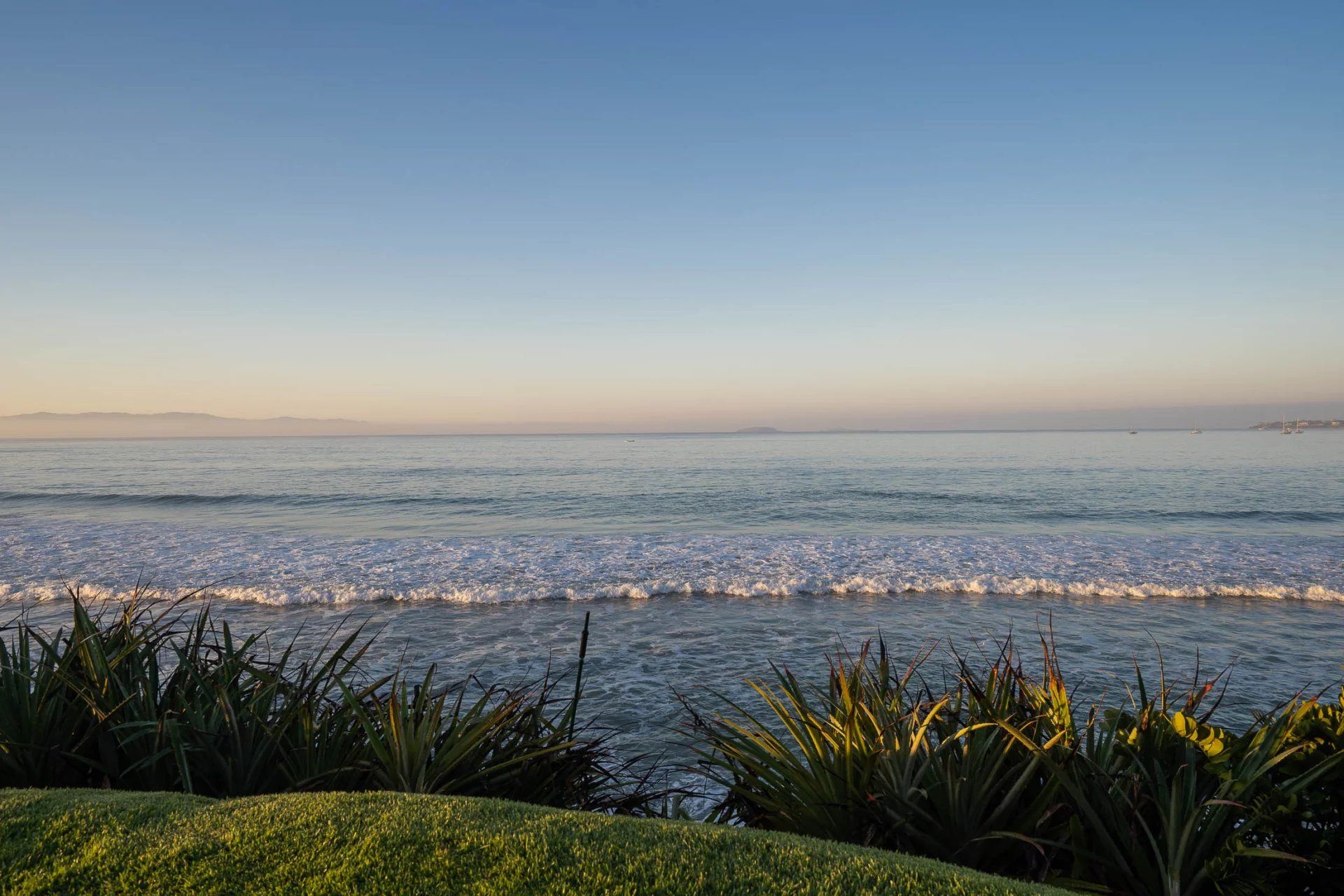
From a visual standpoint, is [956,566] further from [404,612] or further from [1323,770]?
[1323,770]

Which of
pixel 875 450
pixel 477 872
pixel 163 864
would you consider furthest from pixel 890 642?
pixel 875 450

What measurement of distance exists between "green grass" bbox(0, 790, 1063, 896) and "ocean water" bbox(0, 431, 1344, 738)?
257 centimetres

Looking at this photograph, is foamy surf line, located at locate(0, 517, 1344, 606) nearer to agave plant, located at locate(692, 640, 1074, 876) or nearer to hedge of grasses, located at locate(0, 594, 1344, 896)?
hedge of grasses, located at locate(0, 594, 1344, 896)

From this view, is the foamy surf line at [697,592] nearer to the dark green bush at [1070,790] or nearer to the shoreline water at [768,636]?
the shoreline water at [768,636]

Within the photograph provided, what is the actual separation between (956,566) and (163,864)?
15.7 m

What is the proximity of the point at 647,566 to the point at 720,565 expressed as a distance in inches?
70.3

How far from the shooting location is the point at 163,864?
8.28ft

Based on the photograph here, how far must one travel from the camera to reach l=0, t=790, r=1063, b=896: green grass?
2.41 meters

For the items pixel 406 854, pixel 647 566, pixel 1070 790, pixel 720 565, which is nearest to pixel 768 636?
pixel 720 565

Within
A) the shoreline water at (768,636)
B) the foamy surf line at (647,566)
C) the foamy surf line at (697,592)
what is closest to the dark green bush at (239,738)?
the shoreline water at (768,636)

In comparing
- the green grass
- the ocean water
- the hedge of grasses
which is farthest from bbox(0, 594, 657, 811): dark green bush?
the ocean water

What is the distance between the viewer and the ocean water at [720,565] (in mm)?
9570

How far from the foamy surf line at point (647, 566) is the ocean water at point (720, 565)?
0.09 m

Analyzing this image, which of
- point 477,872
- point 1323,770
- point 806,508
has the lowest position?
point 806,508
